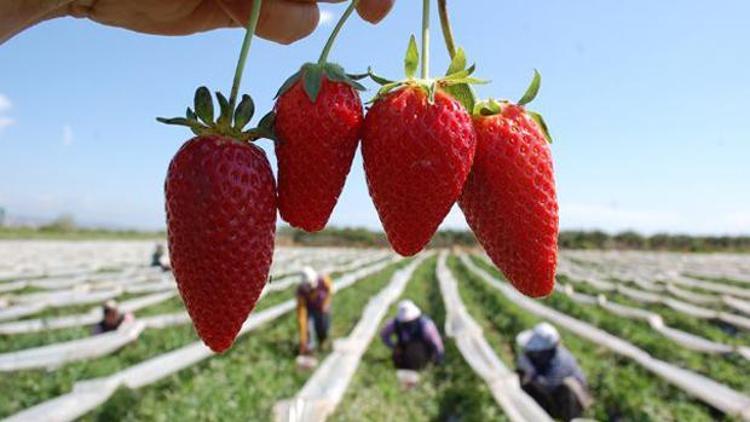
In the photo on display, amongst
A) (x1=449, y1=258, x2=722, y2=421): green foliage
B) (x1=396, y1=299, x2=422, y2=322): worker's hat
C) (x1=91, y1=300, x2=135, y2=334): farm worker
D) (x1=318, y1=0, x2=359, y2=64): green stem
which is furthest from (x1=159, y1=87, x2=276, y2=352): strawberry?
(x1=91, y1=300, x2=135, y2=334): farm worker

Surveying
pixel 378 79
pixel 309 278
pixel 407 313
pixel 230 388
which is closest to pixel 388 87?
pixel 378 79

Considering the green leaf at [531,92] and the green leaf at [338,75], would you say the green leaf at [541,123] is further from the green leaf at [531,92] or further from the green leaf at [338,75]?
the green leaf at [338,75]

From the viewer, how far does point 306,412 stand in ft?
17.6

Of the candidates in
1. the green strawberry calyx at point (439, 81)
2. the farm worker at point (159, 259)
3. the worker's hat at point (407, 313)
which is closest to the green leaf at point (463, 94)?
the green strawberry calyx at point (439, 81)

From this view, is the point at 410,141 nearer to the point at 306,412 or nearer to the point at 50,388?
the point at 306,412

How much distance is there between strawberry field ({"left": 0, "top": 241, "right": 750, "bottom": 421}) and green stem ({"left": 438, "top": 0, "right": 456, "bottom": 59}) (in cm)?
204

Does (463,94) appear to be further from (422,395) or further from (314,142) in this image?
(422,395)

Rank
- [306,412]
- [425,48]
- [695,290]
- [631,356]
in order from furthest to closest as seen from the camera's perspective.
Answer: [695,290] < [631,356] < [306,412] < [425,48]

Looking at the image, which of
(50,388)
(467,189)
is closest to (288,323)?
(50,388)

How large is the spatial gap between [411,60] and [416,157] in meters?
0.11

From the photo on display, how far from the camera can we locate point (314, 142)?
2.61 ft

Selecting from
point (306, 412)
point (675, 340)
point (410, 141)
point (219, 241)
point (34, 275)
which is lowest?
point (34, 275)

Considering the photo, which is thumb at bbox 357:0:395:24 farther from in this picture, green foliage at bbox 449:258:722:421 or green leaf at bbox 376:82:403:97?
green foliage at bbox 449:258:722:421

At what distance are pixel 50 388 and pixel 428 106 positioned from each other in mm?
8134
